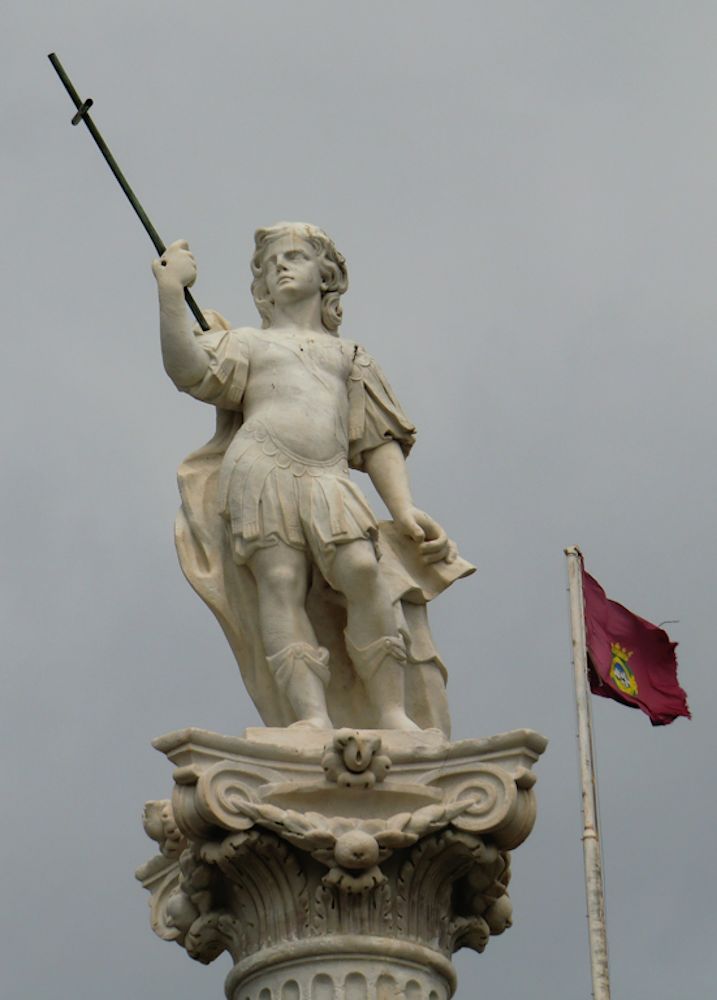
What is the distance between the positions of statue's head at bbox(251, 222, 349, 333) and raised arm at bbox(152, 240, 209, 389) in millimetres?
989

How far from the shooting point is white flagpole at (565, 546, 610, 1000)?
21938 mm

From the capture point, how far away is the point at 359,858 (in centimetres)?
1894

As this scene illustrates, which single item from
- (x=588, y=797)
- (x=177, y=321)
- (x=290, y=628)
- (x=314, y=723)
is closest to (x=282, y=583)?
(x=290, y=628)

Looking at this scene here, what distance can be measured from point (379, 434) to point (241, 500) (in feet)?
5.41

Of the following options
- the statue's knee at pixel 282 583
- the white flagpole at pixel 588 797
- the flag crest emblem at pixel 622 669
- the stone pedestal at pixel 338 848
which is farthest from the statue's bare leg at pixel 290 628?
the flag crest emblem at pixel 622 669

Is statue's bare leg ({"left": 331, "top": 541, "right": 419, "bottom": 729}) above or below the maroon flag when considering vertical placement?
below

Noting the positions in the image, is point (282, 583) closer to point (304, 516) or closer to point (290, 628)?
point (290, 628)

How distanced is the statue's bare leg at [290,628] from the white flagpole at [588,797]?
3.38m

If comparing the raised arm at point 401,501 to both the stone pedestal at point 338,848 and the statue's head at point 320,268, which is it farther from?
the stone pedestal at point 338,848

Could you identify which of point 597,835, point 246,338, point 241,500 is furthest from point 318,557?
point 597,835

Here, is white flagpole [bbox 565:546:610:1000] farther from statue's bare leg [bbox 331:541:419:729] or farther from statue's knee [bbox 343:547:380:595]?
statue's knee [bbox 343:547:380:595]

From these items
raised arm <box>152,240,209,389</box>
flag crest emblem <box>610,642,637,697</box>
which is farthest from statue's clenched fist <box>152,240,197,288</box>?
flag crest emblem <box>610,642,637,697</box>

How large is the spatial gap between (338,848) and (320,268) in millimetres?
5514

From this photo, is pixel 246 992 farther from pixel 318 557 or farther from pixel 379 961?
pixel 318 557
